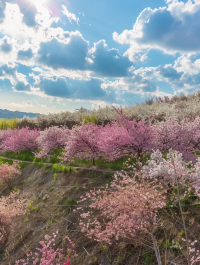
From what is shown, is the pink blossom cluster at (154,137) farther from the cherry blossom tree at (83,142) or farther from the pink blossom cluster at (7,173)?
the pink blossom cluster at (7,173)

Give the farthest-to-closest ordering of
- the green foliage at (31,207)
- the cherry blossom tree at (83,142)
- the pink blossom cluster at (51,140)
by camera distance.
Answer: the pink blossom cluster at (51,140) → the cherry blossom tree at (83,142) → the green foliage at (31,207)

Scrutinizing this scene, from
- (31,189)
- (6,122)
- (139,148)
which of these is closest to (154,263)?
(139,148)

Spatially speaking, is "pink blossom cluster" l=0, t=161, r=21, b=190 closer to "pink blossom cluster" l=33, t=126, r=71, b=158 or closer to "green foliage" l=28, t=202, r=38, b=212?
"pink blossom cluster" l=33, t=126, r=71, b=158

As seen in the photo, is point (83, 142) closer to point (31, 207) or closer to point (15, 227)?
point (31, 207)

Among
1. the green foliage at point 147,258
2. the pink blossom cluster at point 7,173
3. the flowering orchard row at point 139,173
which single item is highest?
the flowering orchard row at point 139,173

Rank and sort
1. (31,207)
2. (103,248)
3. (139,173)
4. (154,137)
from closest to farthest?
(103,248) < (139,173) < (154,137) < (31,207)

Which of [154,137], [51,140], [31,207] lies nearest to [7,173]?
[51,140]

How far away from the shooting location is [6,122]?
26.7m

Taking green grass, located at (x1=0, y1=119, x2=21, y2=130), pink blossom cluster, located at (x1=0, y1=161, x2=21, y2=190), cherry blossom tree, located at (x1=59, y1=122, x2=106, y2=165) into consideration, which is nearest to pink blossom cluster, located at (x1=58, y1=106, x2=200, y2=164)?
cherry blossom tree, located at (x1=59, y1=122, x2=106, y2=165)

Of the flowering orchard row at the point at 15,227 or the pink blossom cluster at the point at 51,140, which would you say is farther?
the pink blossom cluster at the point at 51,140

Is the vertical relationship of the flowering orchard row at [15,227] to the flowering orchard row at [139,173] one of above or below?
below

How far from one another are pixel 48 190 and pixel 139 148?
4.42 metres

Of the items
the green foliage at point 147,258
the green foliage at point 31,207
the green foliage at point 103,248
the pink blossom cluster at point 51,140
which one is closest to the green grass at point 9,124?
the pink blossom cluster at point 51,140

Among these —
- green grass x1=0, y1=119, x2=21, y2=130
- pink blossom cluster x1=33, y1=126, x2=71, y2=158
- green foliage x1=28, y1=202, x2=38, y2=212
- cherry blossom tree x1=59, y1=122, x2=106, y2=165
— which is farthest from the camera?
green grass x1=0, y1=119, x2=21, y2=130
